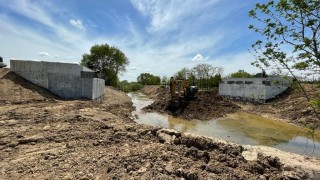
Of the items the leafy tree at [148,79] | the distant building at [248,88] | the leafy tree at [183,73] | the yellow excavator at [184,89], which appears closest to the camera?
the yellow excavator at [184,89]

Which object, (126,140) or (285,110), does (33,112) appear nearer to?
(126,140)

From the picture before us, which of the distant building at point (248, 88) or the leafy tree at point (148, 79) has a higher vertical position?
the leafy tree at point (148, 79)

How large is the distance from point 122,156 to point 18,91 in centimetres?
1121

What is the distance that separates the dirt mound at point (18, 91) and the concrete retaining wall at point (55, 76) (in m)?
0.43

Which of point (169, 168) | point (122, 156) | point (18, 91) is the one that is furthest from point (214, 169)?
point (18, 91)

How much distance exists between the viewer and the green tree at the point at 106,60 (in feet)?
164

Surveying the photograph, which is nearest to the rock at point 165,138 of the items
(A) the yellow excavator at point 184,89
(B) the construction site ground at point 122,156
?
(B) the construction site ground at point 122,156

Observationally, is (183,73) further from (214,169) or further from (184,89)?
(214,169)

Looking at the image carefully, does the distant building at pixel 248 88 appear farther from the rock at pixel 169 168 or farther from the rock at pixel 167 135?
the rock at pixel 169 168

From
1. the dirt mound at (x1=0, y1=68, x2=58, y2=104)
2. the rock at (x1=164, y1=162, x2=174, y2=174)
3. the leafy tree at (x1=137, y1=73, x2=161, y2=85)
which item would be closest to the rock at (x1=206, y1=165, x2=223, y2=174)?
the rock at (x1=164, y1=162, x2=174, y2=174)

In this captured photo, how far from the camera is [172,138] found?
24.0 ft

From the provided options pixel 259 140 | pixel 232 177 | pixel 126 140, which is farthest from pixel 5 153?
pixel 259 140

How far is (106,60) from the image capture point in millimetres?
51125

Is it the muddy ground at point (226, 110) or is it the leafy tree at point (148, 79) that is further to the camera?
the leafy tree at point (148, 79)
